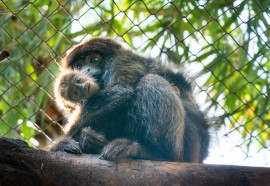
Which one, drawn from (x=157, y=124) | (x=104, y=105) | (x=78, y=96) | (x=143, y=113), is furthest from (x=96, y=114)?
(x=157, y=124)

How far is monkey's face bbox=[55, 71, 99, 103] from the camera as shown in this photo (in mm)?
3539

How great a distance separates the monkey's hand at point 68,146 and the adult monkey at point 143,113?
0.01 meters

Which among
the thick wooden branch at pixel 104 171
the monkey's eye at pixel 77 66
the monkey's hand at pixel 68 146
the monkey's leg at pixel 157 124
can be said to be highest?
the monkey's eye at pixel 77 66

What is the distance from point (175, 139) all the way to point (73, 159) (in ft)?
2.28

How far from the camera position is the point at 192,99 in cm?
382

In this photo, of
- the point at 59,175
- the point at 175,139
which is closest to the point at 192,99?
the point at 175,139

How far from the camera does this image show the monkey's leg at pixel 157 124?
322 centimetres

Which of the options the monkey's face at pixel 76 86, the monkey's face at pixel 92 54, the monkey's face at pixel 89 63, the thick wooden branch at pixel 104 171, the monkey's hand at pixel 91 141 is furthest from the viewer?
the monkey's face at pixel 92 54

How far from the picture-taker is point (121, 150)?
305 cm

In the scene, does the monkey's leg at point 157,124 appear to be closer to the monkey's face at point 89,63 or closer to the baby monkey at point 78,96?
the baby monkey at point 78,96

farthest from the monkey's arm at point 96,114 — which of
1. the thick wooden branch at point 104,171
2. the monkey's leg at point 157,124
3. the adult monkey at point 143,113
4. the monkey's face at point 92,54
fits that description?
the monkey's face at point 92,54

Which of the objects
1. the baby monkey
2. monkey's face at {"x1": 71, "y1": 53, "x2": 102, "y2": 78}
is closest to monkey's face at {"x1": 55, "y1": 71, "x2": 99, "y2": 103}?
the baby monkey

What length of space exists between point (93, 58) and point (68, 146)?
1216 mm

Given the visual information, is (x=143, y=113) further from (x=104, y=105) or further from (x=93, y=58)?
(x=93, y=58)
